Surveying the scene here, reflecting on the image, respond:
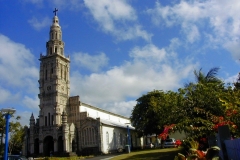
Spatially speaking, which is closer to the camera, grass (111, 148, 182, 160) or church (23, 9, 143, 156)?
grass (111, 148, 182, 160)

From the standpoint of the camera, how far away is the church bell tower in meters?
55.2

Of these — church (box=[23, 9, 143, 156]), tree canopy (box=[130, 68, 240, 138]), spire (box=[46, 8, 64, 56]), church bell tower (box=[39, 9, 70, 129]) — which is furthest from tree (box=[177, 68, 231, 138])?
spire (box=[46, 8, 64, 56])

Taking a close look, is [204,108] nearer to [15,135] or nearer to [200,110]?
[200,110]

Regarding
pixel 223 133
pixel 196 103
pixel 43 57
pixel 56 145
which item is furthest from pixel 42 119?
pixel 223 133

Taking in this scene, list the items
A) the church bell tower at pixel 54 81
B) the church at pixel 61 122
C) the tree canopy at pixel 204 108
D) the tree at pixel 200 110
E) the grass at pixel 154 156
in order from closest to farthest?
1. the tree canopy at pixel 204 108
2. the tree at pixel 200 110
3. the grass at pixel 154 156
4. the church at pixel 61 122
5. the church bell tower at pixel 54 81

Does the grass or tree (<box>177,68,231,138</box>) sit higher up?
tree (<box>177,68,231,138</box>)

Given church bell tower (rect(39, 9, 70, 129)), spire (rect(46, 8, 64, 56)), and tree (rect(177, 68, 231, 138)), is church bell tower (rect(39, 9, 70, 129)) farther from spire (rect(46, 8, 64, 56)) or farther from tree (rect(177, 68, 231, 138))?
tree (rect(177, 68, 231, 138))

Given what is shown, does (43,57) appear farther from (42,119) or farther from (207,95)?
(207,95)

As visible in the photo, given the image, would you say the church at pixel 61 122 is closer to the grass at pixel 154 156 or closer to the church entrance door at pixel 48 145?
the church entrance door at pixel 48 145

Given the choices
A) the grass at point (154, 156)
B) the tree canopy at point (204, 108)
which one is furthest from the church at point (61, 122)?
the tree canopy at point (204, 108)

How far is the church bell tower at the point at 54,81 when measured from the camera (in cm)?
5522

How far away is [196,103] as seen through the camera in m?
17.8

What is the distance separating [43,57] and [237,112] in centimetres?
5544

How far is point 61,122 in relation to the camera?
2137 inches
